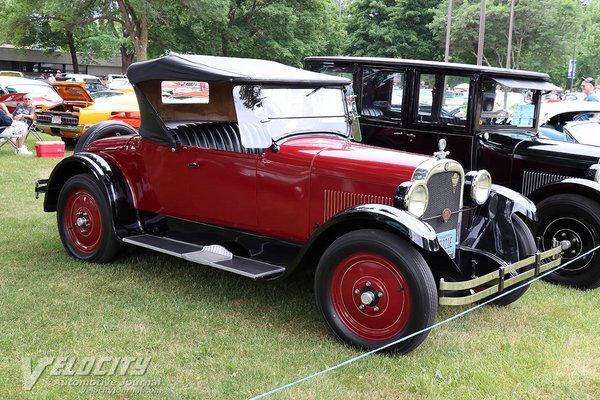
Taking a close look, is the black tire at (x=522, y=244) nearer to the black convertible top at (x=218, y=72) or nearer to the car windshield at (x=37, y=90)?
the black convertible top at (x=218, y=72)

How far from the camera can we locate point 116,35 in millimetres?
45031

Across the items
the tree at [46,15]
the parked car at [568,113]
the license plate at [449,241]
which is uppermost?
the tree at [46,15]

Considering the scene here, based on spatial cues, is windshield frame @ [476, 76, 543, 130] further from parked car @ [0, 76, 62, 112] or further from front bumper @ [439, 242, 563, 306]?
parked car @ [0, 76, 62, 112]

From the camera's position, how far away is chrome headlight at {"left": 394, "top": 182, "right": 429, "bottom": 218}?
11.8 ft

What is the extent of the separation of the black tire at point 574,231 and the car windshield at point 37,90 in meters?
13.7

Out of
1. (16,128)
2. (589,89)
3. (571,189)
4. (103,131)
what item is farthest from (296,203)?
(16,128)

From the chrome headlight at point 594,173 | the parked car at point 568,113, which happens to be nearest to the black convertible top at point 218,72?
the chrome headlight at point 594,173

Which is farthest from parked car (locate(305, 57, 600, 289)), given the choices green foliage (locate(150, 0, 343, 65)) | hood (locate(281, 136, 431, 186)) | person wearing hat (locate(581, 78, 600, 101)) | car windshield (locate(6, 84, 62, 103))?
green foliage (locate(150, 0, 343, 65))

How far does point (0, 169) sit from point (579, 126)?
29.3 ft

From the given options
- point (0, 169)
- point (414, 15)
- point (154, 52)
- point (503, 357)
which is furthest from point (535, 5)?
point (503, 357)

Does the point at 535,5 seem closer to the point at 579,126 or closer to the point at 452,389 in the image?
the point at 579,126

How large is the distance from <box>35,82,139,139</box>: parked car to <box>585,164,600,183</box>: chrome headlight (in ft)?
28.1

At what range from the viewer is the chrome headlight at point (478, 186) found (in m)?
4.35

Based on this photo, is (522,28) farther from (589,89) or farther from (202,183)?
(202,183)
